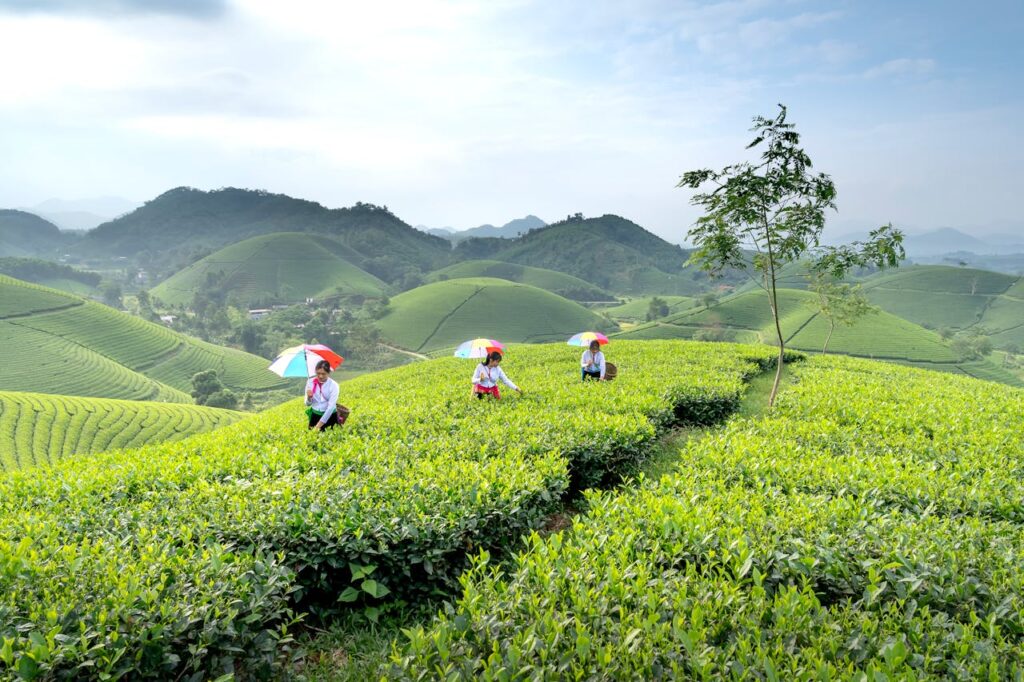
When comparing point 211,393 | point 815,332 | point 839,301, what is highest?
point 839,301

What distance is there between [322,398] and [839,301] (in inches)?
1159

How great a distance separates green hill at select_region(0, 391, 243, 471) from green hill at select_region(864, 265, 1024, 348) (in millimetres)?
140636

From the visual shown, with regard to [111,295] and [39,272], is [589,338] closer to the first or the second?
[111,295]

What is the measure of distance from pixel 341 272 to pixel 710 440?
190115mm

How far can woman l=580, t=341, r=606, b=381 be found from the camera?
41.1ft

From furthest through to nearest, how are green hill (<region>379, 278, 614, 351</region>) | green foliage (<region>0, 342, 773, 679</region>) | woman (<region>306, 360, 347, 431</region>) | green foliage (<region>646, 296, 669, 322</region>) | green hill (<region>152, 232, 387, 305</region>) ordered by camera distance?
green hill (<region>152, 232, 387, 305</region>), green foliage (<region>646, 296, 669, 322</region>), green hill (<region>379, 278, 614, 351</region>), woman (<region>306, 360, 347, 431</region>), green foliage (<region>0, 342, 773, 679</region>)

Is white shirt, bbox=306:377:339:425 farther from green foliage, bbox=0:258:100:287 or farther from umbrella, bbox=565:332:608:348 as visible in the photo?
green foliage, bbox=0:258:100:287

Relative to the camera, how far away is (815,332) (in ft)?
273

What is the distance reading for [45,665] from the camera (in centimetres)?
314

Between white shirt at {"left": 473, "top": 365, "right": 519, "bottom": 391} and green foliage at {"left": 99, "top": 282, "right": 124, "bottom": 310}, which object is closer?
white shirt at {"left": 473, "top": 365, "right": 519, "bottom": 391}

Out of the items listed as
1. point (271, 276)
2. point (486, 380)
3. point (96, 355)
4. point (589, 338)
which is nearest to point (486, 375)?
point (486, 380)

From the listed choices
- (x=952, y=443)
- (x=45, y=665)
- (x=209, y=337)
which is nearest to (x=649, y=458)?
(x=952, y=443)

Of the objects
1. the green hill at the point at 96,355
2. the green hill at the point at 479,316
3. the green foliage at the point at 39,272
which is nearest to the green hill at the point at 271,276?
the green foliage at the point at 39,272

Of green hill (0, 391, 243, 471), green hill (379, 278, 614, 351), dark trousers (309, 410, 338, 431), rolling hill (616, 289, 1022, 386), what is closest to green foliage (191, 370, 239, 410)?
green hill (0, 391, 243, 471)
